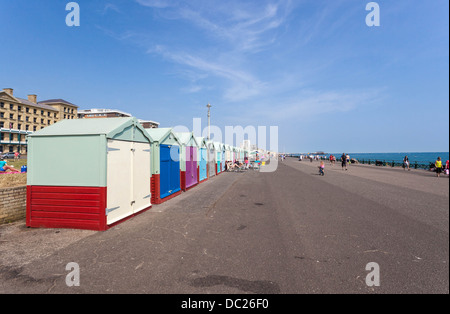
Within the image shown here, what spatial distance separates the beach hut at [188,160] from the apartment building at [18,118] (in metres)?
57.5

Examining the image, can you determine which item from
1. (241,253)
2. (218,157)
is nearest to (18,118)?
(218,157)

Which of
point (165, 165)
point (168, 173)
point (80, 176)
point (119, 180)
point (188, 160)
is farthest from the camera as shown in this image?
point (188, 160)

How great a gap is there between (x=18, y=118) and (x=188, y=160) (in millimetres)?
75167

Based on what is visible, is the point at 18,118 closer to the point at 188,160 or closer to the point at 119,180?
the point at 188,160

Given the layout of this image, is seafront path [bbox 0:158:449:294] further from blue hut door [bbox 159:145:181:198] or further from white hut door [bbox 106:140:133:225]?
blue hut door [bbox 159:145:181:198]

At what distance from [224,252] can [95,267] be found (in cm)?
243

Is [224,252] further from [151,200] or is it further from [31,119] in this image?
[31,119]

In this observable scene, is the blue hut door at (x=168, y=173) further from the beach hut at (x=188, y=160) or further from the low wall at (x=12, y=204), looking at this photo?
the low wall at (x=12, y=204)

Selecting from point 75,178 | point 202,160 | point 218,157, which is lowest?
point 75,178

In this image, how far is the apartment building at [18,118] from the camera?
55.2 m

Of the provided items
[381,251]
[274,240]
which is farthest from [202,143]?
[381,251]

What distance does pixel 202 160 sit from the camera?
A: 54.8 feet

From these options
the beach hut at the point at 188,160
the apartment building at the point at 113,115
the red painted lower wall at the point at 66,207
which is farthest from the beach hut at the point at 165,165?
the apartment building at the point at 113,115
